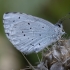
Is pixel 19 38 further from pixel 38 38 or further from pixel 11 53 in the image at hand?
pixel 11 53

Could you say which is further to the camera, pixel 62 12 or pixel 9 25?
pixel 62 12

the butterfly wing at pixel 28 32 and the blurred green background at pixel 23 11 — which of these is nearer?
the butterfly wing at pixel 28 32

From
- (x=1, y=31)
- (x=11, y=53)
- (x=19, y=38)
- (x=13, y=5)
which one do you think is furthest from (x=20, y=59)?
(x=19, y=38)

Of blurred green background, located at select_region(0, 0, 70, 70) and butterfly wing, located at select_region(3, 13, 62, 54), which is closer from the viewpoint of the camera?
butterfly wing, located at select_region(3, 13, 62, 54)

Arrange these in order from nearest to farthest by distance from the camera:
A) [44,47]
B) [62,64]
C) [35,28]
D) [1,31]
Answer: [62,64] → [44,47] → [35,28] → [1,31]
